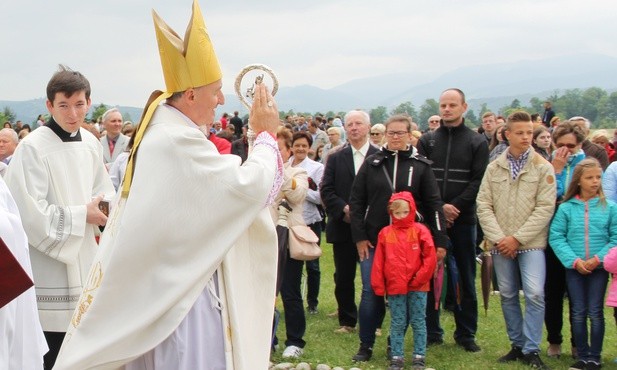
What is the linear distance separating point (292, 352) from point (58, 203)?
3021 millimetres

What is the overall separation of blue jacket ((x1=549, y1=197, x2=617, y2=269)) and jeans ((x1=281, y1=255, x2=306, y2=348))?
2.39 metres

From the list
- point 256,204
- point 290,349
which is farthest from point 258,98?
point 290,349

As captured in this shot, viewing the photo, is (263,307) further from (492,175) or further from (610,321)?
(610,321)

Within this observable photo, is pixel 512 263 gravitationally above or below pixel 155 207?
below

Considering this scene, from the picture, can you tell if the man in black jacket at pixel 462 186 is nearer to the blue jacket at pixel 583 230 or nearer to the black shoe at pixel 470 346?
the black shoe at pixel 470 346

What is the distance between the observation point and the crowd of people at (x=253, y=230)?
356cm

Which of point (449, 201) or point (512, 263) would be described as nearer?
point (512, 263)

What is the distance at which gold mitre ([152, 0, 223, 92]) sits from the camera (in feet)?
12.3

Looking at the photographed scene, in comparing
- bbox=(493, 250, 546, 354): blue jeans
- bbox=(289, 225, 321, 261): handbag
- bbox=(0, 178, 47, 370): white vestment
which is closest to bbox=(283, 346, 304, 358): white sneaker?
bbox=(289, 225, 321, 261): handbag

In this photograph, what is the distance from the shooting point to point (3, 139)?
9.69 m

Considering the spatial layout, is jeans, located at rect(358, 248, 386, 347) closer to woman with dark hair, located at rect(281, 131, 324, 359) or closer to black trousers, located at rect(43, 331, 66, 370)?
woman with dark hair, located at rect(281, 131, 324, 359)

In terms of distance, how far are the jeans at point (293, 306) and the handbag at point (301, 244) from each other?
25 cm

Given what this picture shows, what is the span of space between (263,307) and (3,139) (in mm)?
6847

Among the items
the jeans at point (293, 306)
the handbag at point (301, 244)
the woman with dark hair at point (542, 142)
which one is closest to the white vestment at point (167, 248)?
the handbag at point (301, 244)
